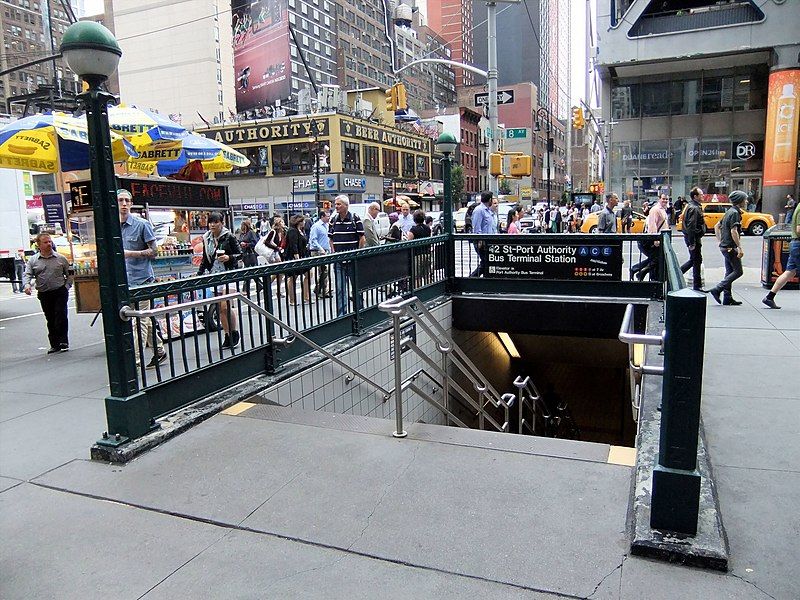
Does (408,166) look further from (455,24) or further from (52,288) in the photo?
(455,24)

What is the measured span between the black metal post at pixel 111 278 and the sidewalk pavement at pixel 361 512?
1.14ft

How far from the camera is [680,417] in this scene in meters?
2.87

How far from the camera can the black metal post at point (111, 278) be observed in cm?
421

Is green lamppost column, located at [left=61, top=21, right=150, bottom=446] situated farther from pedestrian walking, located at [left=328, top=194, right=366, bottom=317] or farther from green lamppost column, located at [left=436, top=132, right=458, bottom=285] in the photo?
green lamppost column, located at [left=436, top=132, right=458, bottom=285]

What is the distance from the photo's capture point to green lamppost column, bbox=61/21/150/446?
412 centimetres

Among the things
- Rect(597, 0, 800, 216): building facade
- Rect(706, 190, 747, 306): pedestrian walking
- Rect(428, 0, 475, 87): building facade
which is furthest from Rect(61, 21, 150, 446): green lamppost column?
Rect(428, 0, 475, 87): building facade

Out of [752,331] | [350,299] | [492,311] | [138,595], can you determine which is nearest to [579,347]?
[492,311]

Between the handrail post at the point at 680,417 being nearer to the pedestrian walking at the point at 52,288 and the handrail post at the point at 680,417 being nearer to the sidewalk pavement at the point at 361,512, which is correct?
the sidewalk pavement at the point at 361,512

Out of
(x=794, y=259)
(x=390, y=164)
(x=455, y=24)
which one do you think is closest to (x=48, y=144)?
(x=794, y=259)

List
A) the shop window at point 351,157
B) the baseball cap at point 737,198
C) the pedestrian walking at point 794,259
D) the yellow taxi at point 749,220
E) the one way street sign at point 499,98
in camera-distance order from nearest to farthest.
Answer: the pedestrian walking at point 794,259 → the baseball cap at point 737,198 → the one way street sign at point 499,98 → the yellow taxi at point 749,220 → the shop window at point 351,157

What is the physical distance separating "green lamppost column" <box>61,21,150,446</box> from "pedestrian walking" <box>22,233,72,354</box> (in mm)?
4311

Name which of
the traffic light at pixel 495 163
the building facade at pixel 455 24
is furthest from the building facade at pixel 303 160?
the building facade at pixel 455 24

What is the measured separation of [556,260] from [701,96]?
1256 inches

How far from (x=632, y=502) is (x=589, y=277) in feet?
21.4
